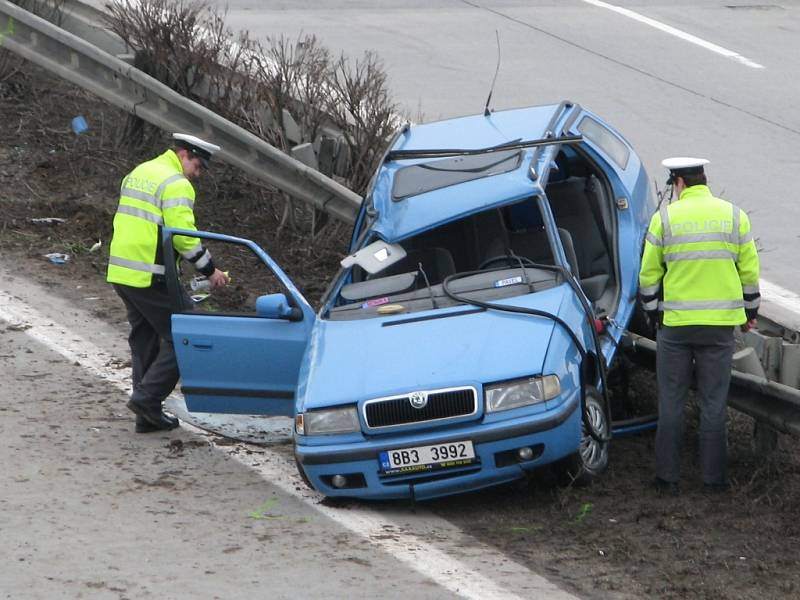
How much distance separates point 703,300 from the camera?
28.2ft

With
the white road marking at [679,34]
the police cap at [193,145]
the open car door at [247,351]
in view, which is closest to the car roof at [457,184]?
the open car door at [247,351]

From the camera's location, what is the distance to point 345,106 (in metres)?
12.3

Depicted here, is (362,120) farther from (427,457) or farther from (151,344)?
(427,457)

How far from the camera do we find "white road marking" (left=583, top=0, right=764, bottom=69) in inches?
729

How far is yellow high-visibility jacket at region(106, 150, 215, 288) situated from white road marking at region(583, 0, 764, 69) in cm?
1055

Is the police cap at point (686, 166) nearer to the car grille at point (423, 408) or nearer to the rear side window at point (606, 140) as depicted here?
the rear side window at point (606, 140)

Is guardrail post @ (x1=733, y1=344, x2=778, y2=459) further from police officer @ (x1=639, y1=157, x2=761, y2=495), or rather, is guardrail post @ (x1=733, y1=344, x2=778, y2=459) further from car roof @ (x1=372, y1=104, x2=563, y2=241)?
car roof @ (x1=372, y1=104, x2=563, y2=241)

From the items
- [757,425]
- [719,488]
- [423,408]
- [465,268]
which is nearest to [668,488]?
[719,488]

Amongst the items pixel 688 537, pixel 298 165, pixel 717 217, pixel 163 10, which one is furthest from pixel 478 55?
pixel 688 537

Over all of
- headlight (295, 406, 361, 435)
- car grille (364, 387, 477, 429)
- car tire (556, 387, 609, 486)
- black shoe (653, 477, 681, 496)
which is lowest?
black shoe (653, 477, 681, 496)

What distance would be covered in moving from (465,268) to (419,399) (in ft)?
6.15

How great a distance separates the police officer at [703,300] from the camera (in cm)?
857

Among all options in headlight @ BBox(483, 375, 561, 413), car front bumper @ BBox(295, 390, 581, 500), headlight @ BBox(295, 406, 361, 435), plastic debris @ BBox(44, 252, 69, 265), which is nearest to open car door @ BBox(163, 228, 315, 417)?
headlight @ BBox(295, 406, 361, 435)

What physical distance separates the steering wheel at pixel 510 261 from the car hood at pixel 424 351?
17.6 inches
